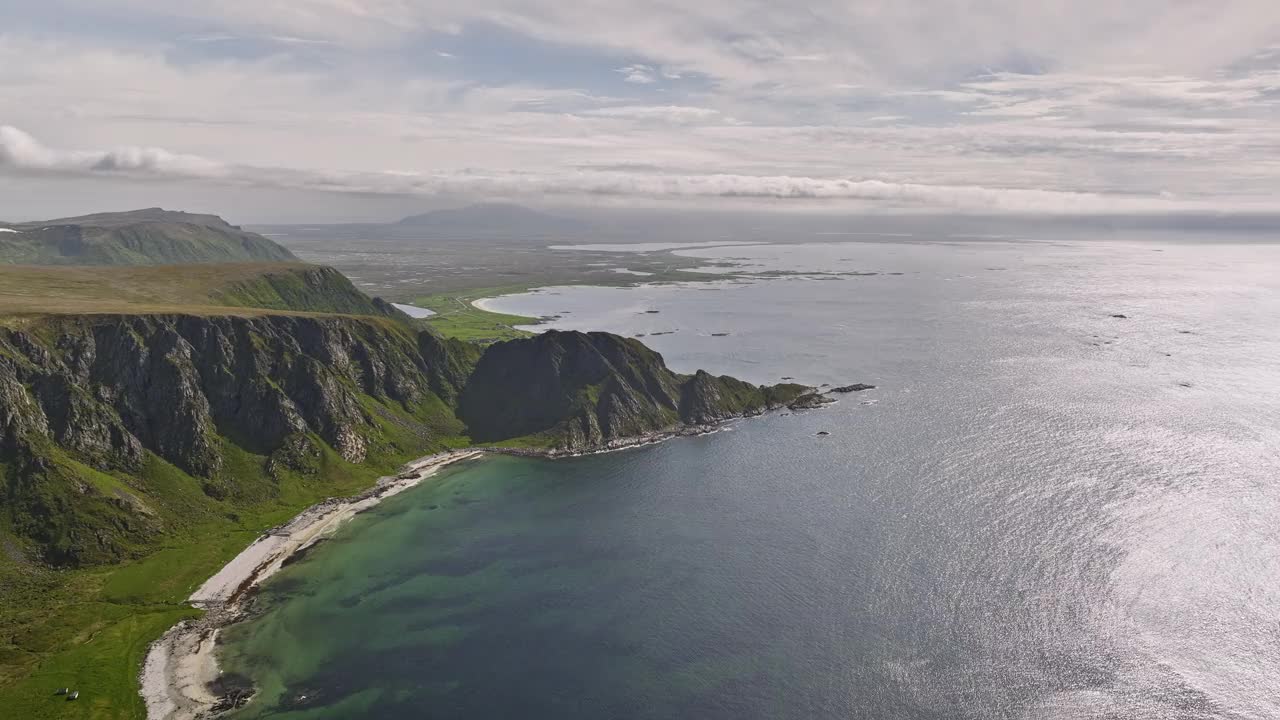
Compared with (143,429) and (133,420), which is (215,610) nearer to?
(143,429)

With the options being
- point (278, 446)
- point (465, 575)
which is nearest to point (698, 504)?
point (465, 575)

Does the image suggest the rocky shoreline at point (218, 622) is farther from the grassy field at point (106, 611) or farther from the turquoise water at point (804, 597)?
the turquoise water at point (804, 597)

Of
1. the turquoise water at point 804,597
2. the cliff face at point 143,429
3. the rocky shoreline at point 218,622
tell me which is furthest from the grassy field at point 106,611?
the turquoise water at point 804,597

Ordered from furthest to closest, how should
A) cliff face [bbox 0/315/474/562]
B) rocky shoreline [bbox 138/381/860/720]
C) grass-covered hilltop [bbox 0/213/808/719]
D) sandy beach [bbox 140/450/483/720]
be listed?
cliff face [bbox 0/315/474/562] → grass-covered hilltop [bbox 0/213/808/719] → sandy beach [bbox 140/450/483/720] → rocky shoreline [bbox 138/381/860/720]

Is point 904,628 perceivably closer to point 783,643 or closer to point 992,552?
Result: point 783,643

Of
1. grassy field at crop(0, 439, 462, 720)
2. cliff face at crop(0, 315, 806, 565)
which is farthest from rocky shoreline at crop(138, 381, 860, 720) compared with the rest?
cliff face at crop(0, 315, 806, 565)

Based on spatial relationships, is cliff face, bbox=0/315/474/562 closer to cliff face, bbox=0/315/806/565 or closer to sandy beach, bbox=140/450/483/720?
cliff face, bbox=0/315/806/565

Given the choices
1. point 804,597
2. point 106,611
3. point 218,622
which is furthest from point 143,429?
point 804,597

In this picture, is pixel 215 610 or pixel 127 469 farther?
pixel 127 469
